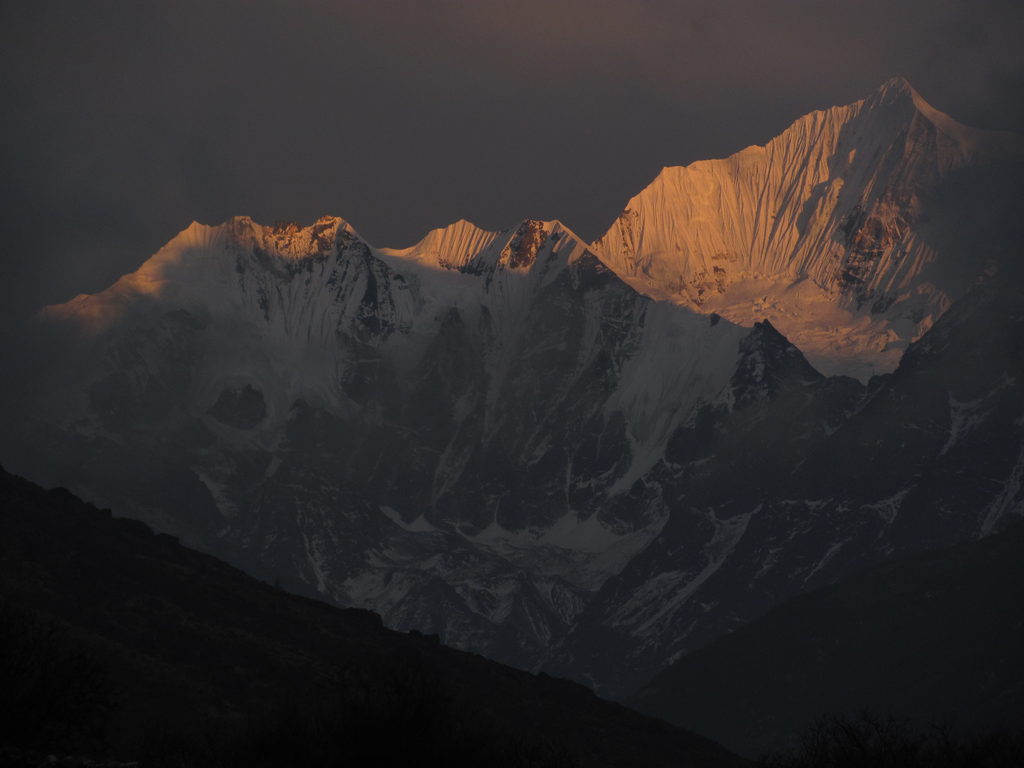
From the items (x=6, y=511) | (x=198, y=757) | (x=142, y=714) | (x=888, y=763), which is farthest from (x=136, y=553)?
(x=888, y=763)

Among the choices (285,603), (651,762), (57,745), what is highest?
(285,603)

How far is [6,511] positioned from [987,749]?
411ft

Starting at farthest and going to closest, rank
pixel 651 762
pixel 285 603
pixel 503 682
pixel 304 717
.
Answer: pixel 285 603, pixel 503 682, pixel 651 762, pixel 304 717

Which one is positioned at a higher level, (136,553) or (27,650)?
(136,553)

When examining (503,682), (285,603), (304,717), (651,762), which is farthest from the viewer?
(285,603)

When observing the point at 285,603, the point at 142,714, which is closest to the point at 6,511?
the point at 285,603

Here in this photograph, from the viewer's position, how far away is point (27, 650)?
77250 mm

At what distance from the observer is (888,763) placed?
79.1m

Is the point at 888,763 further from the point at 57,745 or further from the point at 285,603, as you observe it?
the point at 285,603

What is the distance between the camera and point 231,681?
491ft

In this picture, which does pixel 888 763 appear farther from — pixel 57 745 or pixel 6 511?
pixel 6 511

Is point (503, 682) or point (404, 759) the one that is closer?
point (404, 759)

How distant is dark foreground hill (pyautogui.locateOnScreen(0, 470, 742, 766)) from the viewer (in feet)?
264

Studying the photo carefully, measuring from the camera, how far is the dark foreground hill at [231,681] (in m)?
80.5
